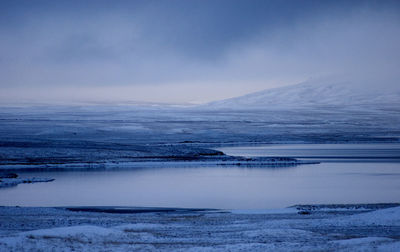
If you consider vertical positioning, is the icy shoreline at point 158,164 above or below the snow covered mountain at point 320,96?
below

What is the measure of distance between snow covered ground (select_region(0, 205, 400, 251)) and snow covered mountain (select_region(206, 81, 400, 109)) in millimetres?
129941

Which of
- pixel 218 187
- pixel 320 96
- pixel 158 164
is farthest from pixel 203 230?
pixel 320 96

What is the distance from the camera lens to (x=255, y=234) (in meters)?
14.1

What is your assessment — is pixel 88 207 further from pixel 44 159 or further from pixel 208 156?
pixel 208 156

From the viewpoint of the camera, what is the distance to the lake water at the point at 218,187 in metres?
22.6

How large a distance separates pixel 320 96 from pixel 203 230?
526 feet

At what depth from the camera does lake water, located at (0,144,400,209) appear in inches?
891

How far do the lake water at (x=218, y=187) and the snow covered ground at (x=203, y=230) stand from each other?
8.99 feet

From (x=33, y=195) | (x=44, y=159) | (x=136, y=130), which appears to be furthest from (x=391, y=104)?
(x=33, y=195)

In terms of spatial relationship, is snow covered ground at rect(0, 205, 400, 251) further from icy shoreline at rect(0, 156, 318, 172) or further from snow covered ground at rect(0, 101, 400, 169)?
snow covered ground at rect(0, 101, 400, 169)

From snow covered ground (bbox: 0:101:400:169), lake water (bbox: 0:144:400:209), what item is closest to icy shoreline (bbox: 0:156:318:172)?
snow covered ground (bbox: 0:101:400:169)

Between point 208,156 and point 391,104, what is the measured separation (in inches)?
4299

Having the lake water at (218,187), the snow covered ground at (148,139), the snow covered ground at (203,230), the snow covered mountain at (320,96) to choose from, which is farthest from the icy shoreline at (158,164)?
the snow covered mountain at (320,96)

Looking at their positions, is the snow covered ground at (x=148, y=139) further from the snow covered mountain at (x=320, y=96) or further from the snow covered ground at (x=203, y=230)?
the snow covered mountain at (x=320, y=96)
